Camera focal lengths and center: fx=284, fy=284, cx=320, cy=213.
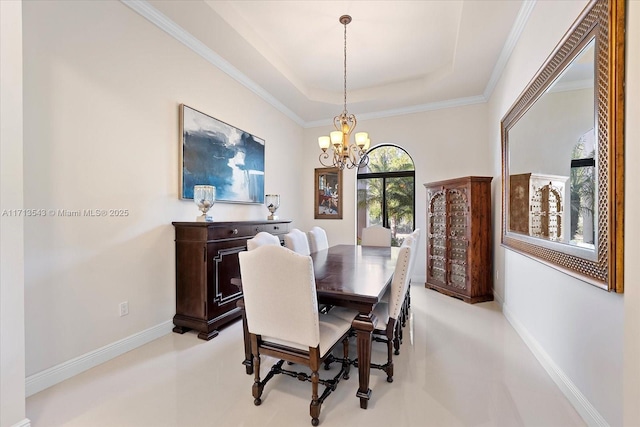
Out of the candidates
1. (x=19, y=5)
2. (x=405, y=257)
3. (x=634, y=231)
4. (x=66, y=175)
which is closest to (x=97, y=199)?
(x=66, y=175)

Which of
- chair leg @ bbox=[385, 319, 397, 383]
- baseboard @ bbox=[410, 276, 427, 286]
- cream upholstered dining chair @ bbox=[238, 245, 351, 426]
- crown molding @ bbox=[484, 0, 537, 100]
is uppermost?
crown molding @ bbox=[484, 0, 537, 100]

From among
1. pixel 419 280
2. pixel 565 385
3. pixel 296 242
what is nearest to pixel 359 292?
pixel 296 242

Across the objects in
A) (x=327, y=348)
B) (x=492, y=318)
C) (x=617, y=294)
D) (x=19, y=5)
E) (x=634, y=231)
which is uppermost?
(x=19, y=5)

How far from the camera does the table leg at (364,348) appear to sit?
1.69 metres

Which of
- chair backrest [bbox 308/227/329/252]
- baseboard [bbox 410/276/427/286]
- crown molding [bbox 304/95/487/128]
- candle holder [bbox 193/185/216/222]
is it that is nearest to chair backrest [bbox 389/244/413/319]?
chair backrest [bbox 308/227/329/252]

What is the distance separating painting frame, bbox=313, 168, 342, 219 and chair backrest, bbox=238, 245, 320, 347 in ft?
12.7

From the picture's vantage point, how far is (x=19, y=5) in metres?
1.46

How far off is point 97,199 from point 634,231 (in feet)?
10.7

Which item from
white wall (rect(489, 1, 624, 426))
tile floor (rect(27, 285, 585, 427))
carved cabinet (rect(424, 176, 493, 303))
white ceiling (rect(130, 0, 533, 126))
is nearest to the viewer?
white wall (rect(489, 1, 624, 426))

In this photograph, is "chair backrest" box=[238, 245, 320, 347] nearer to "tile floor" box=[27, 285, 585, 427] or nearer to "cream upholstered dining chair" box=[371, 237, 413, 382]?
"tile floor" box=[27, 285, 585, 427]

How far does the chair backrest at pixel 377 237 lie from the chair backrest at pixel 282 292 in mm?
2533

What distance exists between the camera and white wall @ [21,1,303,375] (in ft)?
6.22

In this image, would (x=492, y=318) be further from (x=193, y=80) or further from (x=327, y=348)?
(x=193, y=80)

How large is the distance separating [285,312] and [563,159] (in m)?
1.98
